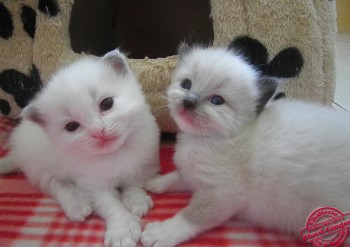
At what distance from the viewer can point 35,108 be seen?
1.14 m

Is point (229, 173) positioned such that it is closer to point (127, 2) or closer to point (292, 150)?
point (292, 150)

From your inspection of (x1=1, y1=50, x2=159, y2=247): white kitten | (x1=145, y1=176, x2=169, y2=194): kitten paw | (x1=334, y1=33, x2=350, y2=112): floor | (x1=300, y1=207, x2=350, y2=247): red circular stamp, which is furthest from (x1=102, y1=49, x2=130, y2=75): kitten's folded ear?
(x1=334, y1=33, x2=350, y2=112): floor

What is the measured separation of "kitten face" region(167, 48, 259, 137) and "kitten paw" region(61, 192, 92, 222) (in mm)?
416

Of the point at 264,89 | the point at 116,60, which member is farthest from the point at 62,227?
the point at 264,89

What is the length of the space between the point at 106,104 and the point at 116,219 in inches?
14.1

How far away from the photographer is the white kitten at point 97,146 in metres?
1.07

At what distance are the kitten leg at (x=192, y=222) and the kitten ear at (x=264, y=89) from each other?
325mm

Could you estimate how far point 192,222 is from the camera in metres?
1.04

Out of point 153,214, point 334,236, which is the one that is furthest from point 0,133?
point 334,236

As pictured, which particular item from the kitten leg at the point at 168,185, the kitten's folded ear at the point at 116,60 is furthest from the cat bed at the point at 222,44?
the kitten leg at the point at 168,185

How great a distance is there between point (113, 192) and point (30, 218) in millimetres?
288

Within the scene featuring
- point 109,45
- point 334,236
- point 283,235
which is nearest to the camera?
point 334,236

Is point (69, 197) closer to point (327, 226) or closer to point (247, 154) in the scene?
point (247, 154)

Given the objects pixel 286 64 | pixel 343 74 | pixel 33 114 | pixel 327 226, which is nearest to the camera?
pixel 327 226
